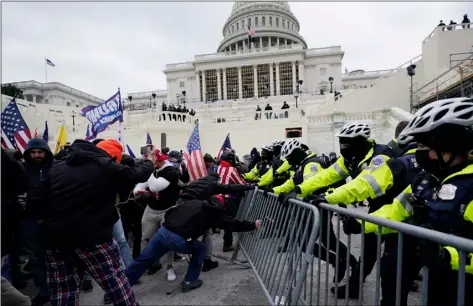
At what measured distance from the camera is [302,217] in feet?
9.43

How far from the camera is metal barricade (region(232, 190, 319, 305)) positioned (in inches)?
107

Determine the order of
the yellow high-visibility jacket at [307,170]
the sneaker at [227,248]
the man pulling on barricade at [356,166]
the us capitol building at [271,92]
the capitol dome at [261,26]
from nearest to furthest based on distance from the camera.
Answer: the man pulling on barricade at [356,166] < the yellow high-visibility jacket at [307,170] < the sneaker at [227,248] < the us capitol building at [271,92] < the capitol dome at [261,26]

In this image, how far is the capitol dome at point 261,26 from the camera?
73.1m

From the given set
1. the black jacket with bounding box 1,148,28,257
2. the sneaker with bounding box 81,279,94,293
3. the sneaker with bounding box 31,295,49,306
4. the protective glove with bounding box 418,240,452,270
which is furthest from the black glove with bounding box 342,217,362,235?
the sneaker with bounding box 31,295,49,306

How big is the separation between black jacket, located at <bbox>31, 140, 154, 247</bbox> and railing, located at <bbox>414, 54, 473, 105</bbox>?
19340mm

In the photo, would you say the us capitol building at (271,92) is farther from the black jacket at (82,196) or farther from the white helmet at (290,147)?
the black jacket at (82,196)

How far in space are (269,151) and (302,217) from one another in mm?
4414

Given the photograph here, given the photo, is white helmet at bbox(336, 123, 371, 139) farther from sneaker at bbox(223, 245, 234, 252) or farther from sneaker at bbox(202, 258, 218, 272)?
sneaker at bbox(223, 245, 234, 252)

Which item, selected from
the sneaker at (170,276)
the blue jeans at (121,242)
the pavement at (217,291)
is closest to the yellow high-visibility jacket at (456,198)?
the pavement at (217,291)

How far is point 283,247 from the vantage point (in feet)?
10.3

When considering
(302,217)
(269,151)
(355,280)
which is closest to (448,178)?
(302,217)

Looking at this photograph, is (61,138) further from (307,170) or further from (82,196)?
(307,170)

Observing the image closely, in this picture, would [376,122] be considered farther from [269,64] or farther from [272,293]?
[269,64]

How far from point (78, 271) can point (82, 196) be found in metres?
0.77
